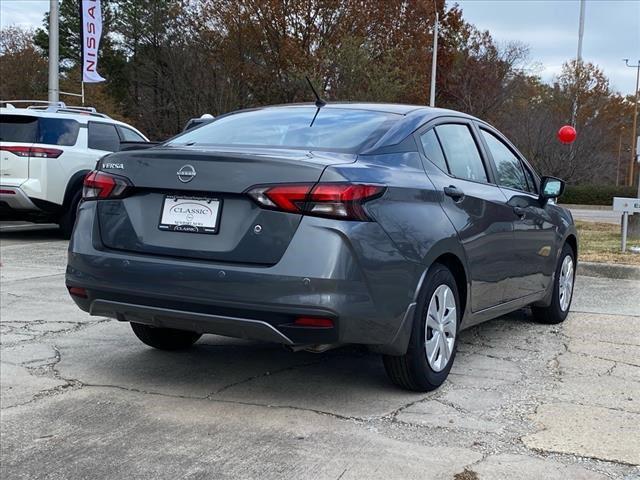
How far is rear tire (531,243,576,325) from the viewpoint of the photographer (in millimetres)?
5730

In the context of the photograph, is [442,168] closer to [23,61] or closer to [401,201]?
[401,201]

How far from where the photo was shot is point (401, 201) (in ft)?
11.8

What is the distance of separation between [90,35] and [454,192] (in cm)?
1560

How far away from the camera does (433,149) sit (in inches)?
165

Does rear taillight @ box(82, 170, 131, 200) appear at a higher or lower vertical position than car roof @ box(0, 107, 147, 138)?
lower

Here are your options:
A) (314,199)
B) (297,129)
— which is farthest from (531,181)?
(314,199)

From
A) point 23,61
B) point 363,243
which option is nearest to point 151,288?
point 363,243

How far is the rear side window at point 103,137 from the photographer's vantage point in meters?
10.8

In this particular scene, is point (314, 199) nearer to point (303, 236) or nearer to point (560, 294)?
point (303, 236)

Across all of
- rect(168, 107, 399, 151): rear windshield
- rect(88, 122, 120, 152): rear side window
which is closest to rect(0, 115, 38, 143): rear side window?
rect(88, 122, 120, 152): rear side window

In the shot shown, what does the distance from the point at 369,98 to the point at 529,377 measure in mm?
22014

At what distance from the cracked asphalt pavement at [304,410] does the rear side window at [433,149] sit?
4.18ft

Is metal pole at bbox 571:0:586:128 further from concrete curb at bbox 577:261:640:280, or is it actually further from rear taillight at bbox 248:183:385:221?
rear taillight at bbox 248:183:385:221

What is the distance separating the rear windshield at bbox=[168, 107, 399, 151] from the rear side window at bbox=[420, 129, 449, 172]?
22 cm
